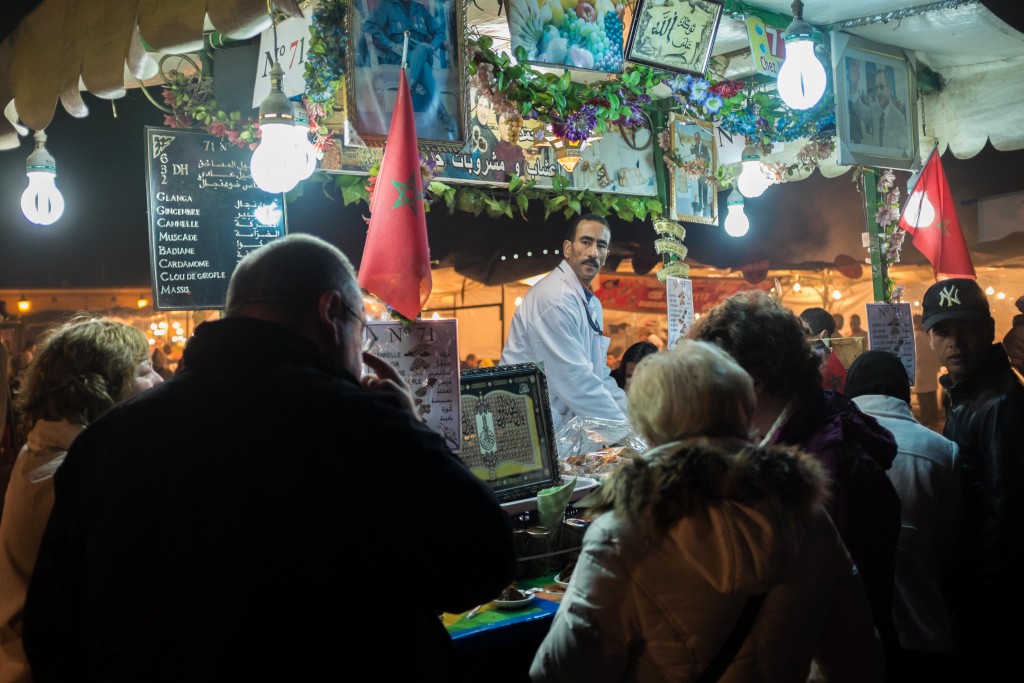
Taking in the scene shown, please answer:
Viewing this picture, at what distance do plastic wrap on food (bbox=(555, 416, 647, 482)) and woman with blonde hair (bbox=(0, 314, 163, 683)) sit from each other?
2.11m

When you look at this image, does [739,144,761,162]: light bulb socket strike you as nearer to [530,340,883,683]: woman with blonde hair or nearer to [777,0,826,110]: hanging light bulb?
[777,0,826,110]: hanging light bulb

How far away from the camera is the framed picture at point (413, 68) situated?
376 centimetres

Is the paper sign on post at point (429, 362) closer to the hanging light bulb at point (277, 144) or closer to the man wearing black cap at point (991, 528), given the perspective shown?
the hanging light bulb at point (277, 144)

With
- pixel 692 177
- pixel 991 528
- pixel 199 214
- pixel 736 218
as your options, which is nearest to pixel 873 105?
pixel 736 218

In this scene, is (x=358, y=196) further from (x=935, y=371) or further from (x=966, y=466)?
(x=935, y=371)

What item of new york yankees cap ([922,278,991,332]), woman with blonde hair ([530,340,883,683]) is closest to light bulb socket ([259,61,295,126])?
woman with blonde hair ([530,340,883,683])

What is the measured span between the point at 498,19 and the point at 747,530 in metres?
5.05

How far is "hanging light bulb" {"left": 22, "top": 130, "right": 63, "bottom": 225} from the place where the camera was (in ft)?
18.7

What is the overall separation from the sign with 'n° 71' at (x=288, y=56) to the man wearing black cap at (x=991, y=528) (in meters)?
4.37

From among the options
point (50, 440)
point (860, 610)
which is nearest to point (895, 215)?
point (860, 610)

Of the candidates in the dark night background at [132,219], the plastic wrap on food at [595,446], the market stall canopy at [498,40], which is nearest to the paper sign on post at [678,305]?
the plastic wrap on food at [595,446]

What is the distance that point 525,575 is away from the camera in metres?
3.43

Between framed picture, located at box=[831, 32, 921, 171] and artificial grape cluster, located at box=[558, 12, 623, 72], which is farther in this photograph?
framed picture, located at box=[831, 32, 921, 171]

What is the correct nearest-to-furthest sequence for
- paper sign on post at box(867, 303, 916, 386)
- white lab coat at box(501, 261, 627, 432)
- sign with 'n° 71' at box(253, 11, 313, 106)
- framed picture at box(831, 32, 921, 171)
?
sign with 'n° 71' at box(253, 11, 313, 106) < white lab coat at box(501, 261, 627, 432) < paper sign on post at box(867, 303, 916, 386) < framed picture at box(831, 32, 921, 171)
